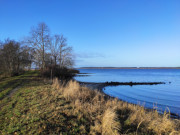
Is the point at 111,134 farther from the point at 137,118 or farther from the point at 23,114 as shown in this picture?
the point at 23,114

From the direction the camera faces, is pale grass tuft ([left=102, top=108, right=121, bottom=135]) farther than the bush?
No

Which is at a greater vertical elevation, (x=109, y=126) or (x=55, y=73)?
(x=55, y=73)

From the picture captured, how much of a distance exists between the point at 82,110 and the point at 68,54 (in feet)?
141

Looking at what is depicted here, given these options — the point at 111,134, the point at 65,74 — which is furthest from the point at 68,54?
the point at 111,134

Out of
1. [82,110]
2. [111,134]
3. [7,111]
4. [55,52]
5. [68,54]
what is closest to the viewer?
[111,134]

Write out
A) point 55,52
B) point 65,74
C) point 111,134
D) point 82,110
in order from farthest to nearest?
point 55,52 → point 65,74 → point 82,110 → point 111,134

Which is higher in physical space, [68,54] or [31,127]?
[68,54]

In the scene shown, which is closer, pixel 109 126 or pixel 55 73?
pixel 109 126

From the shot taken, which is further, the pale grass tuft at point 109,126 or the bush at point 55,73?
the bush at point 55,73

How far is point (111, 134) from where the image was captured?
3953 mm

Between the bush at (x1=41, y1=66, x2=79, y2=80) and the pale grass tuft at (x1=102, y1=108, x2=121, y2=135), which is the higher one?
the bush at (x1=41, y1=66, x2=79, y2=80)

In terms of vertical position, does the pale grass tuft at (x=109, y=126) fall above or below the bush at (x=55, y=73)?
below

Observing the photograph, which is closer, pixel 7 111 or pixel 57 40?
pixel 7 111

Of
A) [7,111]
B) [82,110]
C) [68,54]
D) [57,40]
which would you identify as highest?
[57,40]
